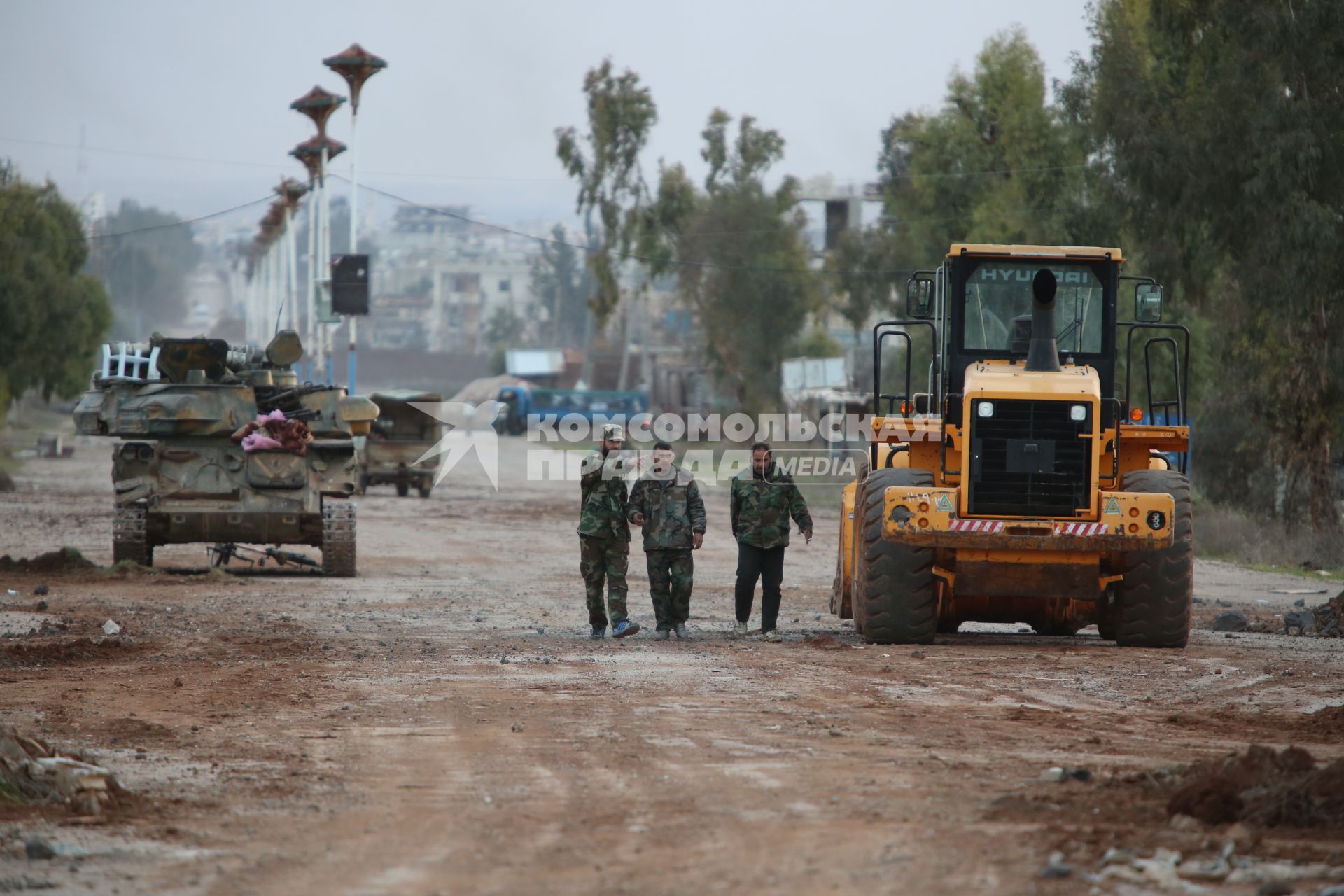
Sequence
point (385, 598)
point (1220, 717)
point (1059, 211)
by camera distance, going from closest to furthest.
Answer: point (1220, 717)
point (385, 598)
point (1059, 211)

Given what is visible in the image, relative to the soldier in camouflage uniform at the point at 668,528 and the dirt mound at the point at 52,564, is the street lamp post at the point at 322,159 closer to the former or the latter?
the dirt mound at the point at 52,564

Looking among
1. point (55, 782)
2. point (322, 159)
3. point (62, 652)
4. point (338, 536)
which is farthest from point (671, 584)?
point (322, 159)

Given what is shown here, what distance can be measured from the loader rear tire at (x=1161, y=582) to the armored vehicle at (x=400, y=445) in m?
25.1

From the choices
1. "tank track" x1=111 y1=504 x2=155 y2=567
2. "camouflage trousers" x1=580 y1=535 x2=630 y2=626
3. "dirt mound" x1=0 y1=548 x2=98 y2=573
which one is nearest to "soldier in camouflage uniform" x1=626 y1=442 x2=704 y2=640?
"camouflage trousers" x1=580 y1=535 x2=630 y2=626

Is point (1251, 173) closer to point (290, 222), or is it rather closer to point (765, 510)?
point (765, 510)

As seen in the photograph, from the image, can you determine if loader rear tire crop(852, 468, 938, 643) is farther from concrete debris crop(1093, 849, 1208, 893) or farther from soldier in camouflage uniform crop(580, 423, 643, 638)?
concrete debris crop(1093, 849, 1208, 893)

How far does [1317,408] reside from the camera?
26.3m

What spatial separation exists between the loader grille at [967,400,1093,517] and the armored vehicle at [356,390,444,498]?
25062 millimetres

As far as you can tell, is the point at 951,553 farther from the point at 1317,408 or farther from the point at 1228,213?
the point at 1317,408

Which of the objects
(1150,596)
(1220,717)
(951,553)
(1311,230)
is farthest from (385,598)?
(1311,230)

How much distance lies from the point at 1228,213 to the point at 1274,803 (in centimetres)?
1928

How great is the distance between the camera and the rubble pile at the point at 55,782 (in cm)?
704

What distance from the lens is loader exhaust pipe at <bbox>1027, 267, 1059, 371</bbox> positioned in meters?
12.6
